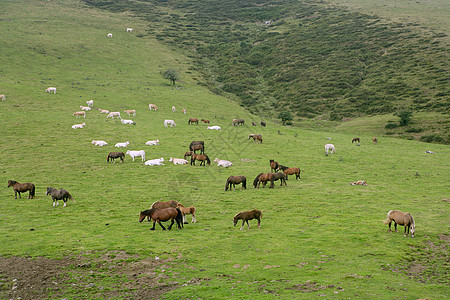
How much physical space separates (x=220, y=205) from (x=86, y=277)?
9.70m

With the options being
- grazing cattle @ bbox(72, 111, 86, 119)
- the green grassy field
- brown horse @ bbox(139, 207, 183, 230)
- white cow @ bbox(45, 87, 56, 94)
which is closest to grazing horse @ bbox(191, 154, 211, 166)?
the green grassy field

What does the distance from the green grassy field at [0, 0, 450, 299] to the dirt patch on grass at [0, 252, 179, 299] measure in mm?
→ 95

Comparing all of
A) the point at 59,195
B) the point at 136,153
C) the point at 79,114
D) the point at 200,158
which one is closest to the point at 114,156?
the point at 136,153

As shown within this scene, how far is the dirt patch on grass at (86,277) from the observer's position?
11.0m

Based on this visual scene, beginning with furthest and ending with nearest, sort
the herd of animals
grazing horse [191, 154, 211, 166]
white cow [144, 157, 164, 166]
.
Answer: grazing horse [191, 154, 211, 166], white cow [144, 157, 164, 166], the herd of animals

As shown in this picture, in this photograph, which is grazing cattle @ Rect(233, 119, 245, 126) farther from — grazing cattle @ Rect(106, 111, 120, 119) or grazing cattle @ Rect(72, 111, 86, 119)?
grazing cattle @ Rect(72, 111, 86, 119)

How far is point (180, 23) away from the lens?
14138 cm

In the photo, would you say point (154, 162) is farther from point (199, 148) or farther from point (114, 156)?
point (199, 148)

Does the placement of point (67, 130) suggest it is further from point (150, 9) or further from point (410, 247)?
point (150, 9)

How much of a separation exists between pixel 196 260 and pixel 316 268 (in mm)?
4314

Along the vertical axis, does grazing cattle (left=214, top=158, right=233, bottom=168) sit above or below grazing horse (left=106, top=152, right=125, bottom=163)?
below

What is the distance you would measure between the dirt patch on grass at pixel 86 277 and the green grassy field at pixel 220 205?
0.10 meters

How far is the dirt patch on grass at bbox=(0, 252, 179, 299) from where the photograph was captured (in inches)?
432

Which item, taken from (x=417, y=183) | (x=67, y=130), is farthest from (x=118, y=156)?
(x=417, y=183)
